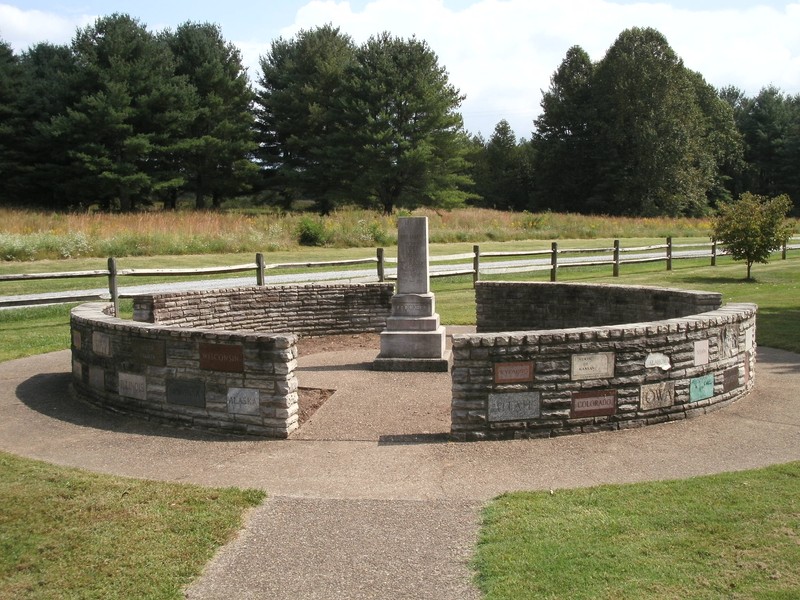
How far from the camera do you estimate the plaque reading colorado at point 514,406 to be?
724 centimetres

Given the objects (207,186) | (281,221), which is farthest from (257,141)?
(281,221)

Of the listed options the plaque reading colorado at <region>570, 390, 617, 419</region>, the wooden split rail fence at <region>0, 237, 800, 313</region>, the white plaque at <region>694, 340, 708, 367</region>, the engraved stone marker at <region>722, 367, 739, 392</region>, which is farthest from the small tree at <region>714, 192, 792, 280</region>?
the plaque reading colorado at <region>570, 390, 617, 419</region>

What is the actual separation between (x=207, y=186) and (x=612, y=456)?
44494 millimetres

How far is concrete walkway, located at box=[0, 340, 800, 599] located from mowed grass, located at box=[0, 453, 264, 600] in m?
0.23

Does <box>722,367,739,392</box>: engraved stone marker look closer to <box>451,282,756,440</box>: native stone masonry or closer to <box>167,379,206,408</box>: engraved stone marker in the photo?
<box>451,282,756,440</box>: native stone masonry

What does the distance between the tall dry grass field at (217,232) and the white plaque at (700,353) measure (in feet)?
64.8

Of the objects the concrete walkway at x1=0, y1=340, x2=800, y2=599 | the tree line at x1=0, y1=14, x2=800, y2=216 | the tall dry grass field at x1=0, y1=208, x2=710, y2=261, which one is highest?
the tree line at x1=0, y1=14, x2=800, y2=216

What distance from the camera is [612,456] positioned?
6.76 metres

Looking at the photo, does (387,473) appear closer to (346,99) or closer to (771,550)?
(771,550)

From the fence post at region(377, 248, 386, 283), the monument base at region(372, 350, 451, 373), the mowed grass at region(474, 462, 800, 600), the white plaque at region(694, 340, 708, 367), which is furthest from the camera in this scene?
the fence post at region(377, 248, 386, 283)

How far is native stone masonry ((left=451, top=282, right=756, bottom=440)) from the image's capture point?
7.21 metres

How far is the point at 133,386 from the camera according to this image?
8.30 metres

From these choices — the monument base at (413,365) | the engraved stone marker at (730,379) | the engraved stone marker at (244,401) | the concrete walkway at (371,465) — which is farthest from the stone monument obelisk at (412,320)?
the engraved stone marker at (730,379)

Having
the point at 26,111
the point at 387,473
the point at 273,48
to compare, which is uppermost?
the point at 273,48
